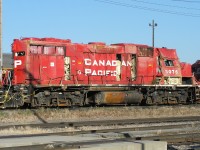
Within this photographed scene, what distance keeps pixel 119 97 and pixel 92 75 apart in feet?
7.05

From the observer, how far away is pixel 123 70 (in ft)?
81.4

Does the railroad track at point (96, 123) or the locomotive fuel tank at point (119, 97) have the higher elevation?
the locomotive fuel tank at point (119, 97)

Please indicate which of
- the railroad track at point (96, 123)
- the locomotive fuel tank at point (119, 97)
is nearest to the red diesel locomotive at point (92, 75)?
the locomotive fuel tank at point (119, 97)

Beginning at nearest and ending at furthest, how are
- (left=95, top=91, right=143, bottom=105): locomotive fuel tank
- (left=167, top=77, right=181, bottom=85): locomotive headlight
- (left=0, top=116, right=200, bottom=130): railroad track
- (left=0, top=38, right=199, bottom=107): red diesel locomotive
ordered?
(left=0, top=116, right=200, bottom=130): railroad track < (left=0, top=38, right=199, bottom=107): red diesel locomotive < (left=95, top=91, right=143, bottom=105): locomotive fuel tank < (left=167, top=77, right=181, bottom=85): locomotive headlight

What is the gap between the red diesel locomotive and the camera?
2131 cm

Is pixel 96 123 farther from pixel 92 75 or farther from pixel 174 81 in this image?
pixel 174 81

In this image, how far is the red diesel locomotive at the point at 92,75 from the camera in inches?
839

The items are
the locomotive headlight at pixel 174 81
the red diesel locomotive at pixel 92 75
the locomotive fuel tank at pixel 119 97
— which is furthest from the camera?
the locomotive headlight at pixel 174 81

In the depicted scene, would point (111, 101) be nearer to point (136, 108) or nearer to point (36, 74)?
point (136, 108)

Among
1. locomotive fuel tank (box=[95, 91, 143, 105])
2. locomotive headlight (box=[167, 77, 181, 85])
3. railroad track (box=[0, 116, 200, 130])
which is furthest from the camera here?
locomotive headlight (box=[167, 77, 181, 85])

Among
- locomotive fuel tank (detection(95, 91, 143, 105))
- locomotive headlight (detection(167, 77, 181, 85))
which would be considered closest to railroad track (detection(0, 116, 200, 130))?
locomotive fuel tank (detection(95, 91, 143, 105))

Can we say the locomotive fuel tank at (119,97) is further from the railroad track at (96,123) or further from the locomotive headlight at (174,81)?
the railroad track at (96,123)

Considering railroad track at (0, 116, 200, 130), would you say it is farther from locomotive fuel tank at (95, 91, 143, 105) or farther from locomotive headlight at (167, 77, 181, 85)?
locomotive headlight at (167, 77, 181, 85)

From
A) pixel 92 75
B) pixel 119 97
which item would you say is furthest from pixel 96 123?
pixel 119 97
